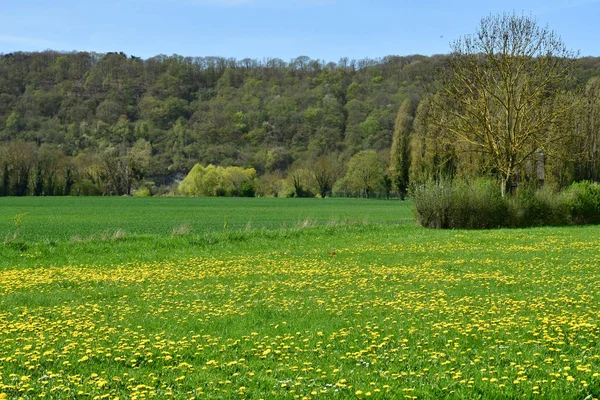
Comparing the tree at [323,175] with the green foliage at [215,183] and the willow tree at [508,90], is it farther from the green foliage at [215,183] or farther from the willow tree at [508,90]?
the willow tree at [508,90]

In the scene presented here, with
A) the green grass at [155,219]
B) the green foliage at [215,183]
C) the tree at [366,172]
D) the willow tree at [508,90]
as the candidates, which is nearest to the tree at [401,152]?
the tree at [366,172]

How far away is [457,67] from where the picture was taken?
4550 centimetres

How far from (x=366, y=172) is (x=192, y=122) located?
67257 mm

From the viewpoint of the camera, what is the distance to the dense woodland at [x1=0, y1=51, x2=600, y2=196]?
5266 inches

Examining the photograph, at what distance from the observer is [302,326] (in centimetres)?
1022

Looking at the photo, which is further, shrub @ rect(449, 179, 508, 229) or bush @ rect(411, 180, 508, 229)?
shrub @ rect(449, 179, 508, 229)

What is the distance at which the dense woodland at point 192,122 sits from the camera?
133750 millimetres

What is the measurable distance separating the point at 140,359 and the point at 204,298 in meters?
5.09

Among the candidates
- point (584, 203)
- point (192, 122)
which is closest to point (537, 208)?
point (584, 203)

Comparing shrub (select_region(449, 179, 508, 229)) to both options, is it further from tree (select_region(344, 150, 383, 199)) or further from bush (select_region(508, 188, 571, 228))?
tree (select_region(344, 150, 383, 199))

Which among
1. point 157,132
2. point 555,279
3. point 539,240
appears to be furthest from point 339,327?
point 157,132

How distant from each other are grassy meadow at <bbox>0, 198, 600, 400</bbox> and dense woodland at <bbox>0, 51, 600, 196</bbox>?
106772 millimetres

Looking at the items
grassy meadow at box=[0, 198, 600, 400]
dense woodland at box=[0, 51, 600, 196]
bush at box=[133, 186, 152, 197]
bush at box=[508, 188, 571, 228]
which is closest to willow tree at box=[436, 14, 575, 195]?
bush at box=[508, 188, 571, 228]

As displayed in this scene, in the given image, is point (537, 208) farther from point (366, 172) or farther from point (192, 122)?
point (192, 122)
